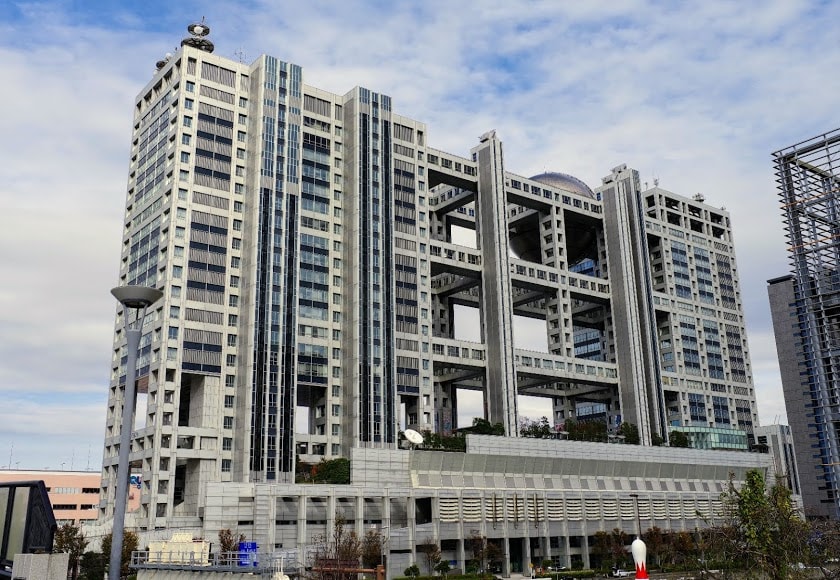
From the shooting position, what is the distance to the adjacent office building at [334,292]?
368 ft

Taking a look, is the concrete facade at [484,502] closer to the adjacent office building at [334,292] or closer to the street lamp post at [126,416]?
the adjacent office building at [334,292]

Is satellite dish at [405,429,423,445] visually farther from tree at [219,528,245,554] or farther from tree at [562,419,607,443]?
tree at [562,419,607,443]

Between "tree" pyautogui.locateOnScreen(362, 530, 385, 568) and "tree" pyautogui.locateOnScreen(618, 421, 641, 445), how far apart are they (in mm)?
63860

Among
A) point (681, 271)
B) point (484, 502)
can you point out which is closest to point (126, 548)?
point (484, 502)

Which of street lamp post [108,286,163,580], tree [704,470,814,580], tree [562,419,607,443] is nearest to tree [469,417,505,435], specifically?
tree [562,419,607,443]

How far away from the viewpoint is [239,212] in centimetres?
12162

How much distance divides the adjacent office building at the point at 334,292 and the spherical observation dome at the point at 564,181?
0.66 metres

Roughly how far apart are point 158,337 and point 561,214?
81.8 meters

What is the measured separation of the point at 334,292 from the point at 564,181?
64.6 meters

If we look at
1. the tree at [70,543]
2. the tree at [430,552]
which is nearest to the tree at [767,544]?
→ the tree at [430,552]

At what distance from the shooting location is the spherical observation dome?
548ft

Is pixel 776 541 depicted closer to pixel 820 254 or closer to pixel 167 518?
pixel 167 518

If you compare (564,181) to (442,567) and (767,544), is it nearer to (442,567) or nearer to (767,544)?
(442,567)

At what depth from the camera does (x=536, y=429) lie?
134375mm
